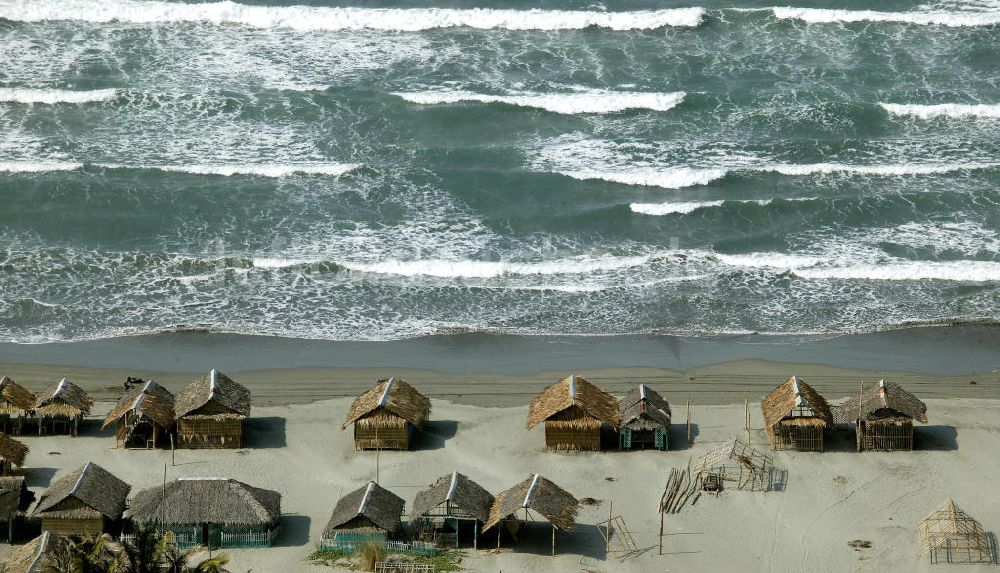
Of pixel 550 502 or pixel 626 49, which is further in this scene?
pixel 626 49

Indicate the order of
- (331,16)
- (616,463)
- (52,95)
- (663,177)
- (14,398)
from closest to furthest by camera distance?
(616,463)
(14,398)
(663,177)
(52,95)
(331,16)

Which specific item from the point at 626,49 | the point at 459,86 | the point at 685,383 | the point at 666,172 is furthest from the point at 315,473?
the point at 626,49

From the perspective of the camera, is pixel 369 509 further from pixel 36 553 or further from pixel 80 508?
pixel 36 553

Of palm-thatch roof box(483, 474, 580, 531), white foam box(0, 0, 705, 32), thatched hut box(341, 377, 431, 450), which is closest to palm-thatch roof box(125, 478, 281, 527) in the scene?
thatched hut box(341, 377, 431, 450)

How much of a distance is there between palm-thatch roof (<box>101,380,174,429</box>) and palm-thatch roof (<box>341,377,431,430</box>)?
4182 millimetres

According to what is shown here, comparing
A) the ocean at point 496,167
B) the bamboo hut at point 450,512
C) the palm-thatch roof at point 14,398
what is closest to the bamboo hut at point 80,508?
the palm-thatch roof at point 14,398

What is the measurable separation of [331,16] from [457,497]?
31.1 metres

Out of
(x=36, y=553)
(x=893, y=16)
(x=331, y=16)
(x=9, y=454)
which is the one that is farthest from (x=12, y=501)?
(x=893, y=16)

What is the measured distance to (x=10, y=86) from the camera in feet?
169

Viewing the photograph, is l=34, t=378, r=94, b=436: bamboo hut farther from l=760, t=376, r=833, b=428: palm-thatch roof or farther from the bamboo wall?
l=760, t=376, r=833, b=428: palm-thatch roof

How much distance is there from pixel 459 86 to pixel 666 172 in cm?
933

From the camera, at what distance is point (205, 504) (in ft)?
97.0

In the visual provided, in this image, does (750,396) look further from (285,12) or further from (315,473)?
(285,12)

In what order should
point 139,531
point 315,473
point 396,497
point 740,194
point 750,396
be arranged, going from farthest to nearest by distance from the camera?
point 740,194 → point 750,396 → point 315,473 → point 396,497 → point 139,531
